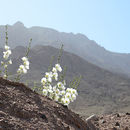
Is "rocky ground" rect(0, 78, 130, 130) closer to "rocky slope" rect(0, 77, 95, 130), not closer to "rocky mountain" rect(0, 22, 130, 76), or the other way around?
"rocky slope" rect(0, 77, 95, 130)

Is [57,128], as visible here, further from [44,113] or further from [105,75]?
[105,75]

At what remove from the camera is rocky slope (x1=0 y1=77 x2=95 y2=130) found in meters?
2.16

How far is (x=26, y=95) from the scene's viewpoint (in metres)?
2.94

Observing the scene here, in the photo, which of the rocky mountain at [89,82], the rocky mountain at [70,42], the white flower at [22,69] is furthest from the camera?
the rocky mountain at [70,42]

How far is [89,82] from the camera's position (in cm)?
3575

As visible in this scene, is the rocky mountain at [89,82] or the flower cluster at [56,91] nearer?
the flower cluster at [56,91]

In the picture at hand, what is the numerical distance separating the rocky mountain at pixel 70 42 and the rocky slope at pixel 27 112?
83.8m

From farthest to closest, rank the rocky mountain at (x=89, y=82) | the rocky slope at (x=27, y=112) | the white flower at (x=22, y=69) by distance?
the rocky mountain at (x=89, y=82)
the white flower at (x=22, y=69)
the rocky slope at (x=27, y=112)

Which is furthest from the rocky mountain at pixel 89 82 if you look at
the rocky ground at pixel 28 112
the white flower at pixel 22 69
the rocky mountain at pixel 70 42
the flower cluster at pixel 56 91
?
the rocky mountain at pixel 70 42

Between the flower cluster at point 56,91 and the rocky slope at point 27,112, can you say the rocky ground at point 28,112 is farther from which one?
the flower cluster at point 56,91

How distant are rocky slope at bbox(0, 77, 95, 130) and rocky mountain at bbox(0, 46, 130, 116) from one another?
16.5 meters

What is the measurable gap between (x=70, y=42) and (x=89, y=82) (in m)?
77.3

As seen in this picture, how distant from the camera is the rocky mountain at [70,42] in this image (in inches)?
3644

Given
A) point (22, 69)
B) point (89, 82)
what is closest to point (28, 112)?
point (22, 69)
